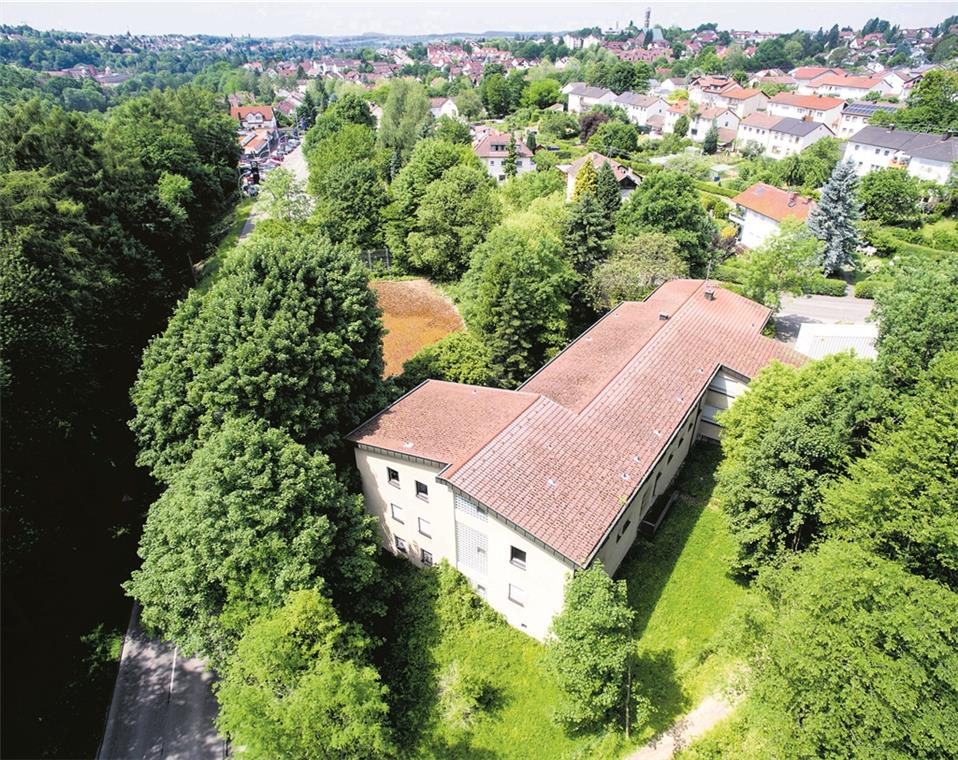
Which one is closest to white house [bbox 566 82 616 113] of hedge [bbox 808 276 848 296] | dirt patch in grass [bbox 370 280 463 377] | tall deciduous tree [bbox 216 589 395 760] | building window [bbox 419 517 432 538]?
hedge [bbox 808 276 848 296]

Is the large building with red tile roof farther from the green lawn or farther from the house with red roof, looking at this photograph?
the house with red roof

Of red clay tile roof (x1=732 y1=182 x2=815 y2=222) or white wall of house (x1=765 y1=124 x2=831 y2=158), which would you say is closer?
red clay tile roof (x1=732 y1=182 x2=815 y2=222)

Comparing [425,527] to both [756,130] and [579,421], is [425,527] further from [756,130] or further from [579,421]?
[756,130]

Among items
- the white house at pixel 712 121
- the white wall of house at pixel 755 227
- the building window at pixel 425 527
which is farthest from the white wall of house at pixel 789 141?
the building window at pixel 425 527

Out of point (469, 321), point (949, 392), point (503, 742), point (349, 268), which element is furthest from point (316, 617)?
point (469, 321)

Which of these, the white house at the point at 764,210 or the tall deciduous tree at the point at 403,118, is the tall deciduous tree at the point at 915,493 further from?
the tall deciduous tree at the point at 403,118

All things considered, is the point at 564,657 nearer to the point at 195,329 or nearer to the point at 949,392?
the point at 949,392

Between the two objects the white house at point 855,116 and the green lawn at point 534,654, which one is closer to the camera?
the green lawn at point 534,654
